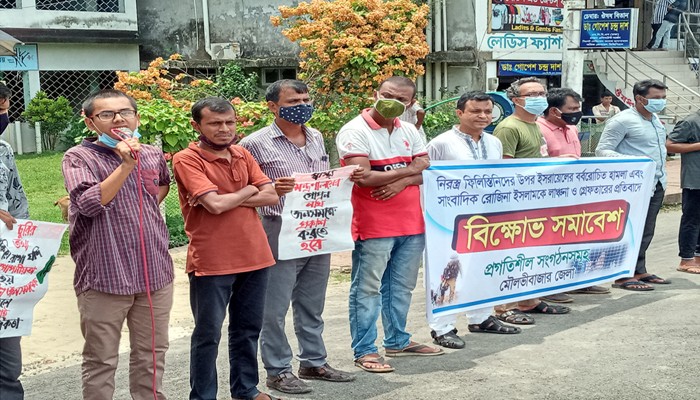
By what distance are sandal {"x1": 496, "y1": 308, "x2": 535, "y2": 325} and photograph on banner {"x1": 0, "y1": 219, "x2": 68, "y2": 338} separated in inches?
154

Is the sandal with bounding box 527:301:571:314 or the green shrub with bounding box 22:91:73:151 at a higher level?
the green shrub with bounding box 22:91:73:151

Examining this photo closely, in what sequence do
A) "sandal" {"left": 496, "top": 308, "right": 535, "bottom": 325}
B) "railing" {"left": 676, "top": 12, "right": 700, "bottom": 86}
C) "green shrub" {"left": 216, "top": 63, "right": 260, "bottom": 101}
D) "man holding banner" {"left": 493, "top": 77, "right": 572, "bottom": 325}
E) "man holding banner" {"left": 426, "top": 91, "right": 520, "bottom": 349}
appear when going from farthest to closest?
"railing" {"left": 676, "top": 12, "right": 700, "bottom": 86} < "green shrub" {"left": 216, "top": 63, "right": 260, "bottom": 101} < "man holding banner" {"left": 493, "top": 77, "right": 572, "bottom": 325} < "sandal" {"left": 496, "top": 308, "right": 535, "bottom": 325} < "man holding banner" {"left": 426, "top": 91, "right": 520, "bottom": 349}

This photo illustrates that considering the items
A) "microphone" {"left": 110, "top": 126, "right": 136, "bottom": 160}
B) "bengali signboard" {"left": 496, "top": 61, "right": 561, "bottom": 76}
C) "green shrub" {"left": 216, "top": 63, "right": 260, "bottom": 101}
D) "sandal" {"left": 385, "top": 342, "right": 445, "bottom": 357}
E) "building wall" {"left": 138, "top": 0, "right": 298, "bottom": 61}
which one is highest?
"building wall" {"left": 138, "top": 0, "right": 298, "bottom": 61}

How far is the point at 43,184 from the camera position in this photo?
668 inches

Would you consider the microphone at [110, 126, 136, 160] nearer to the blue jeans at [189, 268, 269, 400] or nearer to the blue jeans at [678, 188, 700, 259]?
the blue jeans at [189, 268, 269, 400]

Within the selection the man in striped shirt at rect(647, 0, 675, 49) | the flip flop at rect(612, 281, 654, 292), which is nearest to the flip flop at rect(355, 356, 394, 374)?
the flip flop at rect(612, 281, 654, 292)

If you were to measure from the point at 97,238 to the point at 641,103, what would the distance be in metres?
5.84

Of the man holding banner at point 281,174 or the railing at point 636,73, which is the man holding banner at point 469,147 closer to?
the man holding banner at point 281,174

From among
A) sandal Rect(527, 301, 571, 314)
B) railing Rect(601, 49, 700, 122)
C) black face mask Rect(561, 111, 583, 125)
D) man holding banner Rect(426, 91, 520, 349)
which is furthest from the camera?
railing Rect(601, 49, 700, 122)

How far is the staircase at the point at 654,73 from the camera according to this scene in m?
22.6

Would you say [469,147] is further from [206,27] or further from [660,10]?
[660,10]

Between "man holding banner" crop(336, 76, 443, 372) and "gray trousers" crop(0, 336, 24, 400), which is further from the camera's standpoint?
"man holding banner" crop(336, 76, 443, 372)

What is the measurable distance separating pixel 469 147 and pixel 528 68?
16.6 meters

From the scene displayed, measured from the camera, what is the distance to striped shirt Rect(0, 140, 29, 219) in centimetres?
491
